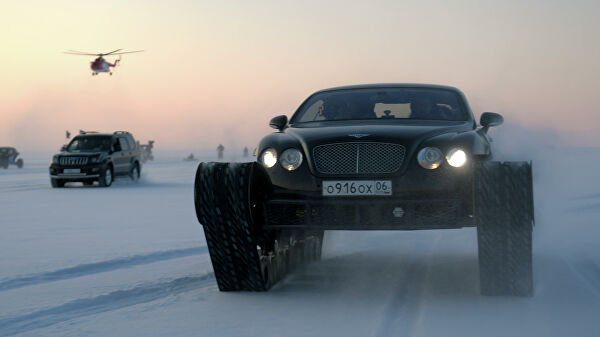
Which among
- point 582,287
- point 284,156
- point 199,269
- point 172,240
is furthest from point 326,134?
point 172,240

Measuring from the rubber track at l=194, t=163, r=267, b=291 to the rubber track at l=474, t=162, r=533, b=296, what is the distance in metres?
1.76

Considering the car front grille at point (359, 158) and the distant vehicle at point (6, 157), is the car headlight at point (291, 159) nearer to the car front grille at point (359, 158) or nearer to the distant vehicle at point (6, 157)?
the car front grille at point (359, 158)

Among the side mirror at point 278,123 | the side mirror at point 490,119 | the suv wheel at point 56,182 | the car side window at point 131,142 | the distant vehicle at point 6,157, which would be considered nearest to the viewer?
the side mirror at point 490,119

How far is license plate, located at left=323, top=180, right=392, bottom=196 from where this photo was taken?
5.48m

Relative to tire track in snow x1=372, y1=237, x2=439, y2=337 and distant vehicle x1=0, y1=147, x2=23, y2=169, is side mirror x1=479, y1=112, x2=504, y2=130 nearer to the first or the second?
tire track in snow x1=372, y1=237, x2=439, y2=337

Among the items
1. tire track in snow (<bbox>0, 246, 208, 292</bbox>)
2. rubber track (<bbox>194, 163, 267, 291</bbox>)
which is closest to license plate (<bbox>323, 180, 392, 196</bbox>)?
rubber track (<bbox>194, 163, 267, 291</bbox>)

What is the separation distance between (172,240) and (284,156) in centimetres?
385

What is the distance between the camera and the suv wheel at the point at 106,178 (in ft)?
75.3

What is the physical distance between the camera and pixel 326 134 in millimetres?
5891

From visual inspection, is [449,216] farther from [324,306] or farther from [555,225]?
[555,225]

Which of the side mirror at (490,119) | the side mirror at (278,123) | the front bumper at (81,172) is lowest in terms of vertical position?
the front bumper at (81,172)

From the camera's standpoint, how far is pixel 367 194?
5.48m

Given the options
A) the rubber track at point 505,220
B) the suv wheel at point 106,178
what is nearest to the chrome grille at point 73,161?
the suv wheel at point 106,178

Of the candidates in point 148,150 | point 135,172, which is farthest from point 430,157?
point 148,150
